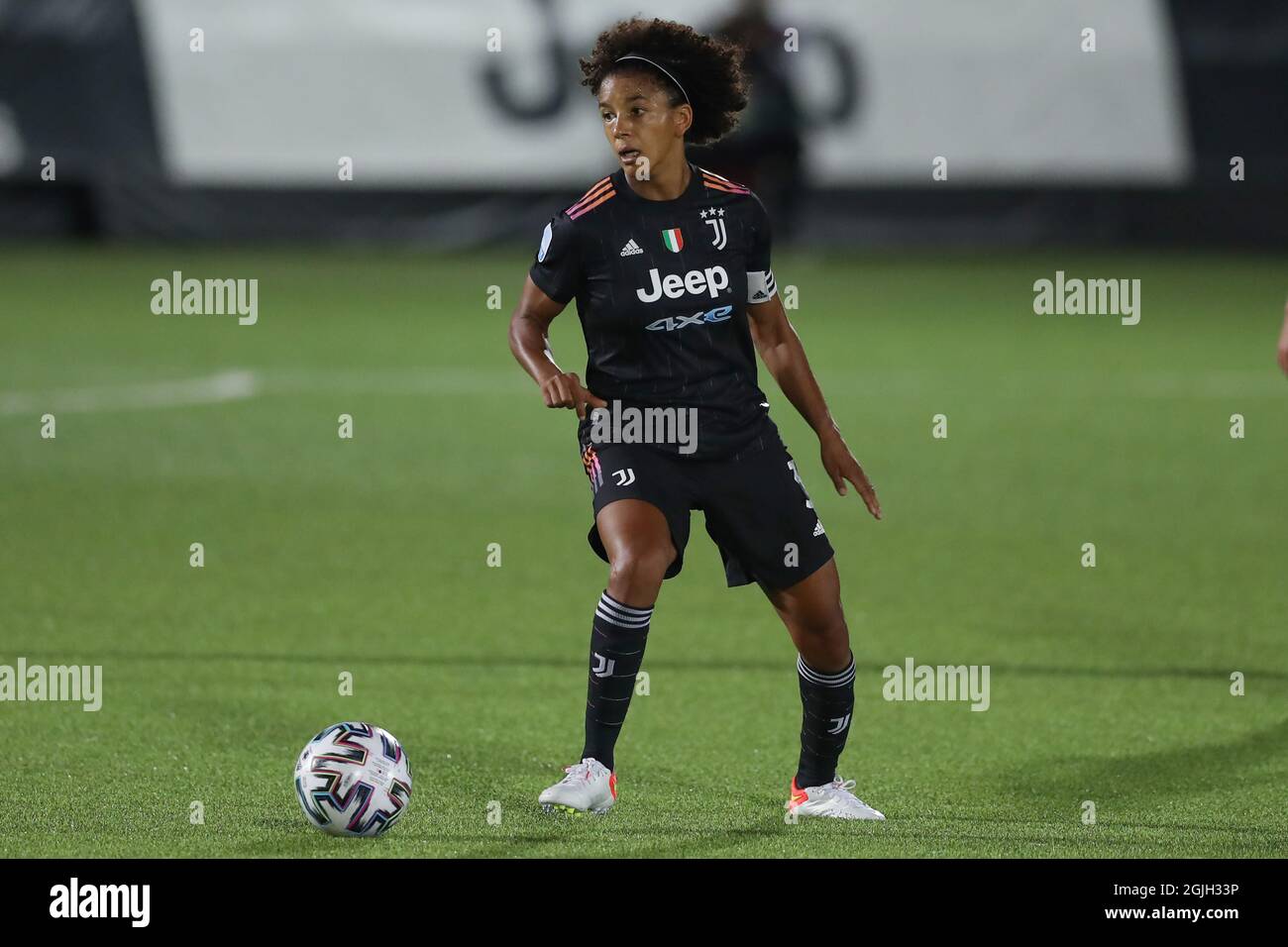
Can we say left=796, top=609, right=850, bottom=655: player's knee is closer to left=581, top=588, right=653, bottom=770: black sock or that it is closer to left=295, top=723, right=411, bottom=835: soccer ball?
left=581, top=588, right=653, bottom=770: black sock

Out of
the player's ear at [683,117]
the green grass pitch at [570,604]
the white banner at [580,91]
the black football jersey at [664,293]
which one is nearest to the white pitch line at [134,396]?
the green grass pitch at [570,604]

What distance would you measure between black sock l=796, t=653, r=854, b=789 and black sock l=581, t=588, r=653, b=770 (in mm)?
560

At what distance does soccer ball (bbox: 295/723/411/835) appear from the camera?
5.65 m

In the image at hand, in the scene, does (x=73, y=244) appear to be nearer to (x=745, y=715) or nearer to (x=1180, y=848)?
(x=745, y=715)

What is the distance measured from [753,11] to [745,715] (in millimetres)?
19100

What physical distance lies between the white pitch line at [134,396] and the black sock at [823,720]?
9891mm

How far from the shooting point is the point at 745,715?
7426mm

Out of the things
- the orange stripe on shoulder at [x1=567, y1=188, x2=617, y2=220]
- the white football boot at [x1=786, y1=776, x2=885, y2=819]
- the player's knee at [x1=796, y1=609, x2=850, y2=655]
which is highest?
the orange stripe on shoulder at [x1=567, y1=188, x2=617, y2=220]

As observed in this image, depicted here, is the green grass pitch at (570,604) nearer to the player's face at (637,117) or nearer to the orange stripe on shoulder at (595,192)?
the orange stripe on shoulder at (595,192)

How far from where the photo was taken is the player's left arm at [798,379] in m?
6.11

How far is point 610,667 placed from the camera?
588 cm

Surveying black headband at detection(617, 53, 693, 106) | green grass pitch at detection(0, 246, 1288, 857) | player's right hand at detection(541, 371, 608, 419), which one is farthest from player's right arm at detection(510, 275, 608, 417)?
green grass pitch at detection(0, 246, 1288, 857)

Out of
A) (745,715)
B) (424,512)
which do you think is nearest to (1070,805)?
(745,715)

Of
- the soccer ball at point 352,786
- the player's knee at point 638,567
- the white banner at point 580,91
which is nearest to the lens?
the soccer ball at point 352,786
